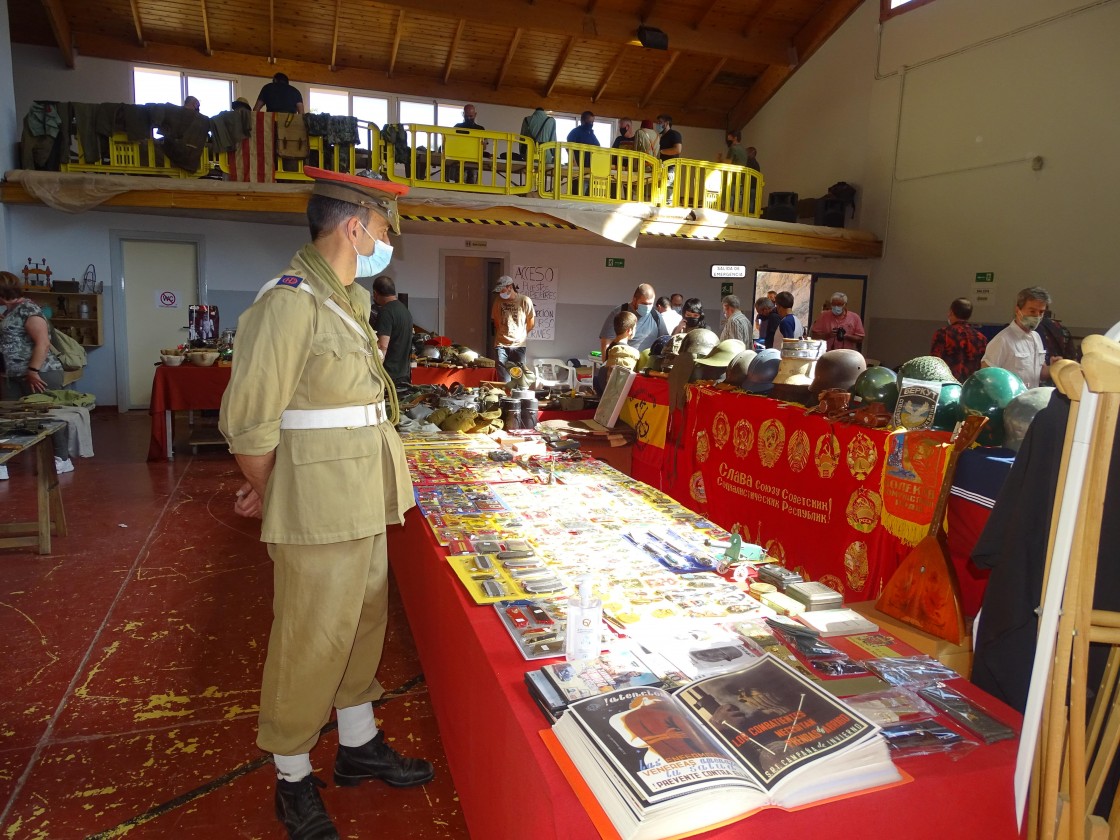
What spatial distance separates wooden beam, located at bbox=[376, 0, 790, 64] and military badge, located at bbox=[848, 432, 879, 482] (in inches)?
402

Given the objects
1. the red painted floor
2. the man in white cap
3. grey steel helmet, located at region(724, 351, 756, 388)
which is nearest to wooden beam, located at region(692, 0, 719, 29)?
the man in white cap

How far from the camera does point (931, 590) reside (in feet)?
8.38

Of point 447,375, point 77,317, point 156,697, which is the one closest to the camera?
point 156,697

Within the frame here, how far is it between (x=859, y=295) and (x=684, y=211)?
4.08 m

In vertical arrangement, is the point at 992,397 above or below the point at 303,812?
above

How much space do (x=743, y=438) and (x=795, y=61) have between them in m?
11.9

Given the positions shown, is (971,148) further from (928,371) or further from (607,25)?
(928,371)

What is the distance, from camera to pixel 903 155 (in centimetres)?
1161

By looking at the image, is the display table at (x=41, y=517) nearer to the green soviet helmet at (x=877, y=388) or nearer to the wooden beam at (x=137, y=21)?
the green soviet helmet at (x=877, y=388)

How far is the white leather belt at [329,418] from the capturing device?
208 centimetres

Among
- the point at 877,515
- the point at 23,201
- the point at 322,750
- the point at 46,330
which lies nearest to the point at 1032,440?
the point at 877,515

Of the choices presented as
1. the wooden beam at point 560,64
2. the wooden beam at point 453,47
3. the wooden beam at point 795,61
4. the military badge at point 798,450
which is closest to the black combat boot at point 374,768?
the military badge at point 798,450

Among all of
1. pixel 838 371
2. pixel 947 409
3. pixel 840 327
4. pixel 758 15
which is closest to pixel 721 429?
pixel 838 371

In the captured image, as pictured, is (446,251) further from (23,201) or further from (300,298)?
(300,298)
